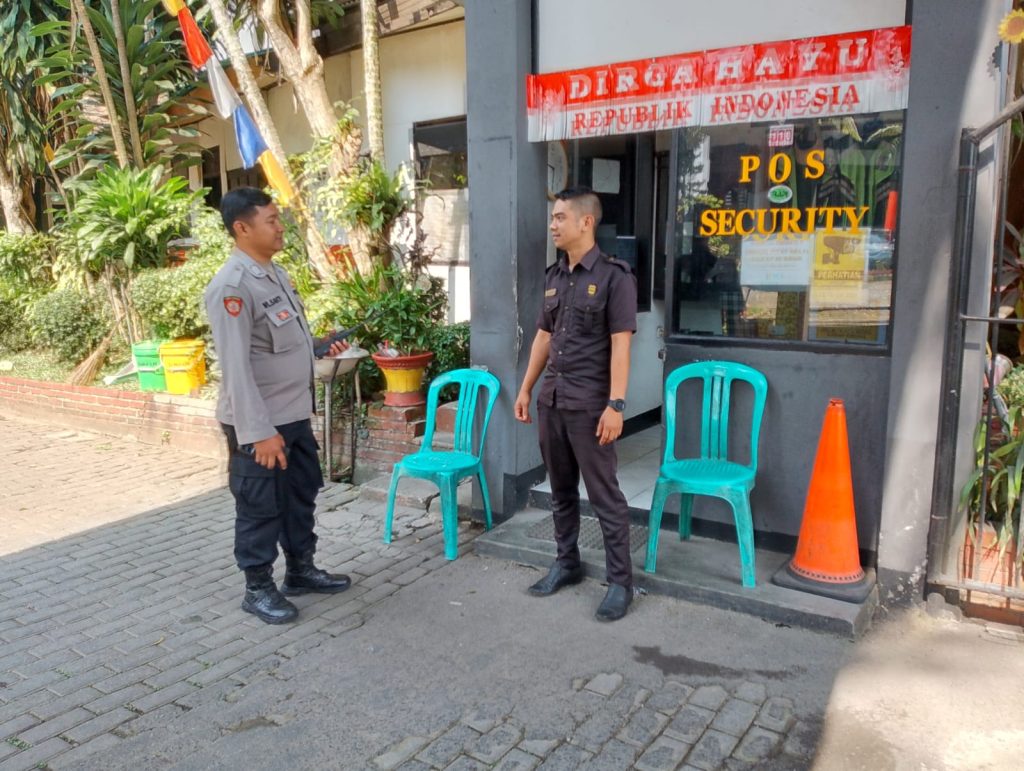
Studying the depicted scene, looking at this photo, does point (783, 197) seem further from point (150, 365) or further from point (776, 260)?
point (150, 365)

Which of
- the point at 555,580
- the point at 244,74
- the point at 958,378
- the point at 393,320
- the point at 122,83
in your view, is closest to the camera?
the point at 958,378

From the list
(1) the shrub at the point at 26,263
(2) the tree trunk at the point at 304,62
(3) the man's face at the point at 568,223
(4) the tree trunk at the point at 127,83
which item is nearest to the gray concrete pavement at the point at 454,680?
(3) the man's face at the point at 568,223

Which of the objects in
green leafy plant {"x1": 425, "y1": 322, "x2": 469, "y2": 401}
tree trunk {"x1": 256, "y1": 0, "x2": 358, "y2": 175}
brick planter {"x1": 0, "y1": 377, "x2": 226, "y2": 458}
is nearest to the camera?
green leafy plant {"x1": 425, "y1": 322, "x2": 469, "y2": 401}

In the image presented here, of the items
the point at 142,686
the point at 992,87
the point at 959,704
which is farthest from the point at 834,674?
the point at 142,686

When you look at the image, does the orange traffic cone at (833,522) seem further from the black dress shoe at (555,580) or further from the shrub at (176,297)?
the shrub at (176,297)

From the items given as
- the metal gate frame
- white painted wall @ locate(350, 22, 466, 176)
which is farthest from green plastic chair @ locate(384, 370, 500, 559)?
white painted wall @ locate(350, 22, 466, 176)

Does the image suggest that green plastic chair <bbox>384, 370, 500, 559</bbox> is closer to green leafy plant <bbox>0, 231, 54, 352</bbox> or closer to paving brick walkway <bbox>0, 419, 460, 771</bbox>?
paving brick walkway <bbox>0, 419, 460, 771</bbox>

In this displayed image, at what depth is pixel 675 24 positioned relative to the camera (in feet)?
13.6

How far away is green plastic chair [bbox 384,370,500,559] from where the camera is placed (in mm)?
4551

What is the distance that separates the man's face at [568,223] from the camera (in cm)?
371

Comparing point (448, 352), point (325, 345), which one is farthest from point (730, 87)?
point (448, 352)

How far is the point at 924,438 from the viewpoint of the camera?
11.9 ft

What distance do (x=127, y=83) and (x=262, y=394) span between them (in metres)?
7.42

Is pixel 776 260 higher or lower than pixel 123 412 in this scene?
higher
